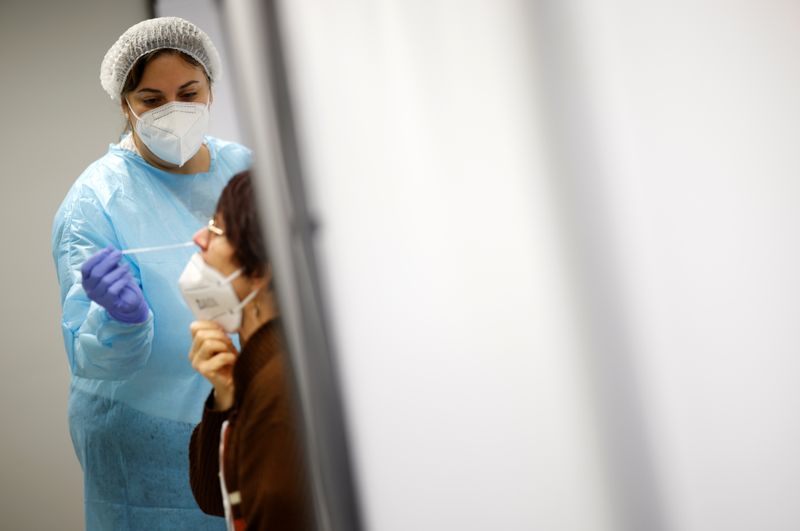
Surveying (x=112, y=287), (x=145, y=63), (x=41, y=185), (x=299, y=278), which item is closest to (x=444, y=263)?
(x=299, y=278)

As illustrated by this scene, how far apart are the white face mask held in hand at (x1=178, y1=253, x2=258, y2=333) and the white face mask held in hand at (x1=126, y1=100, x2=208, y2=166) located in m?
0.29

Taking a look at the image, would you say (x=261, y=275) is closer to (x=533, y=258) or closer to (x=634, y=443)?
(x=533, y=258)

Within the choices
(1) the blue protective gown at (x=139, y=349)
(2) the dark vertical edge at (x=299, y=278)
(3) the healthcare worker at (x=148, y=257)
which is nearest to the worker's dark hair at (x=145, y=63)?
(3) the healthcare worker at (x=148, y=257)

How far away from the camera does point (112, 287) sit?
3.15 feet

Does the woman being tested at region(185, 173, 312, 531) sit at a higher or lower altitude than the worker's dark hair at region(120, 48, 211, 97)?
lower

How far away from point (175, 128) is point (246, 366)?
16.6 inches

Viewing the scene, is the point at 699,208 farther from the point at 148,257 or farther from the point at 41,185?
the point at 41,185

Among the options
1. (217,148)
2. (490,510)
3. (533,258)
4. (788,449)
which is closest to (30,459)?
(217,148)

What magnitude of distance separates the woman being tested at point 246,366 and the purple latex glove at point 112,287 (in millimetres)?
111

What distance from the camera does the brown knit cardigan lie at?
0.87 metres

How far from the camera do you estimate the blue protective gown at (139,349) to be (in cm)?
103

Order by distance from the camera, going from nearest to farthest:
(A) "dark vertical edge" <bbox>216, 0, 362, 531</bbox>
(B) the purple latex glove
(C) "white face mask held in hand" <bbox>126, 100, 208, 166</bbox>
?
(A) "dark vertical edge" <bbox>216, 0, 362, 531</bbox>
(B) the purple latex glove
(C) "white face mask held in hand" <bbox>126, 100, 208, 166</bbox>

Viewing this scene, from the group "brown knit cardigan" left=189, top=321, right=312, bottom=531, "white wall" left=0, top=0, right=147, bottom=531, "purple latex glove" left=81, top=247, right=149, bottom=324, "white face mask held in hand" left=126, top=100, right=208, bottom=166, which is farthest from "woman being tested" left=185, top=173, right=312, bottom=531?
"white wall" left=0, top=0, right=147, bottom=531

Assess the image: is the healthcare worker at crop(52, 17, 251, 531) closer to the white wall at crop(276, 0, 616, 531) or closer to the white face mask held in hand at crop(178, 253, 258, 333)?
the white face mask held in hand at crop(178, 253, 258, 333)
